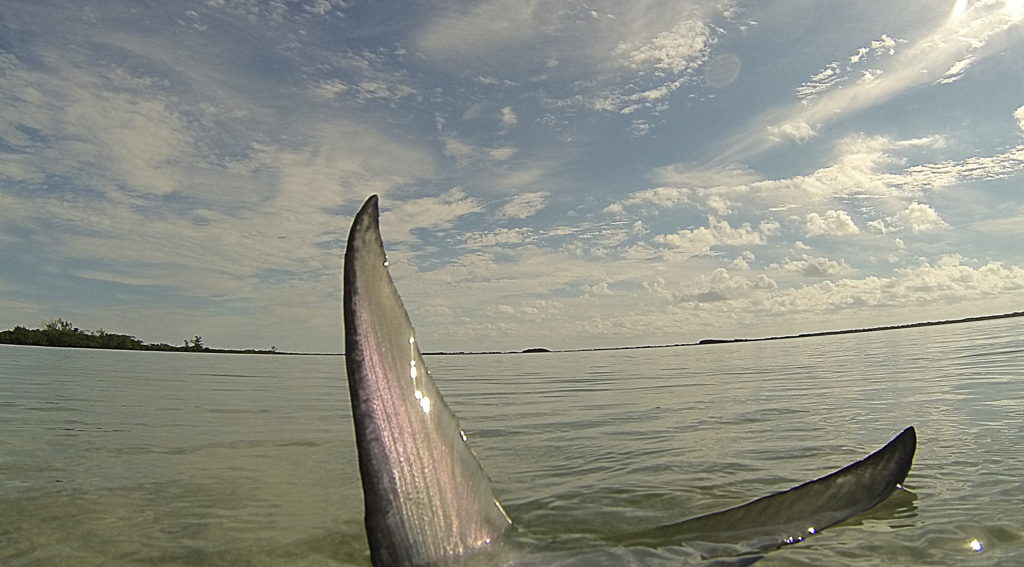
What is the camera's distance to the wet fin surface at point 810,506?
2.88 m

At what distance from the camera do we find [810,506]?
116 inches

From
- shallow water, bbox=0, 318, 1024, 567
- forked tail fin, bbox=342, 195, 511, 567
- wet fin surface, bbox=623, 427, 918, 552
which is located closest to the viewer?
forked tail fin, bbox=342, 195, 511, 567

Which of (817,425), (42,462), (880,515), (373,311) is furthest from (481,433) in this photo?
(373,311)

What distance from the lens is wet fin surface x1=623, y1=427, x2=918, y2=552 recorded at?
2877 mm

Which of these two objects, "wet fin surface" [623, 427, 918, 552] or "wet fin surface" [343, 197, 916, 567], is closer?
"wet fin surface" [343, 197, 916, 567]

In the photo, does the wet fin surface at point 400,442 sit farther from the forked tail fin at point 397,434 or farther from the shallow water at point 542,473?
the shallow water at point 542,473

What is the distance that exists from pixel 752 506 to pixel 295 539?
2.29m

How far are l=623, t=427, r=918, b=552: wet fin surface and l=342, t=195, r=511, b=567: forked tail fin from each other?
3.83 ft

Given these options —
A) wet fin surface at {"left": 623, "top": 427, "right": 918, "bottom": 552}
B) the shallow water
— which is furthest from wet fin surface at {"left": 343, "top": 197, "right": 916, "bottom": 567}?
wet fin surface at {"left": 623, "top": 427, "right": 918, "bottom": 552}

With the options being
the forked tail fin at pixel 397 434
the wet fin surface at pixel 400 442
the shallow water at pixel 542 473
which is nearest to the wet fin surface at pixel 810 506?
the shallow water at pixel 542 473

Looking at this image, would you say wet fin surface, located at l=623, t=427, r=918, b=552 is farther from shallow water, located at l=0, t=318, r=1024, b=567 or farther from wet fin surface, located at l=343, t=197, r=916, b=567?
wet fin surface, located at l=343, t=197, r=916, b=567

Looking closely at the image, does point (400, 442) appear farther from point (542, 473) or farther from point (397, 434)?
point (542, 473)

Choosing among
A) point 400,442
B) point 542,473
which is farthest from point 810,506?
point 542,473

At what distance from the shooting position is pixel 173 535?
3.60 m
